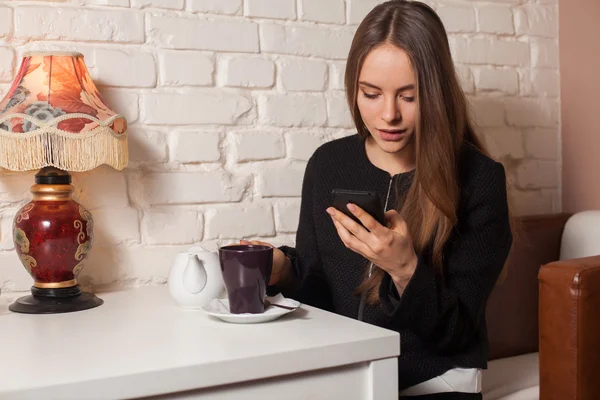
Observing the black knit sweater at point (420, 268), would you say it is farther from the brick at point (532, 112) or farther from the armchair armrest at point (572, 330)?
the brick at point (532, 112)

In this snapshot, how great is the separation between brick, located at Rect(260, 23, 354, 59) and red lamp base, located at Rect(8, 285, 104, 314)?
65 cm

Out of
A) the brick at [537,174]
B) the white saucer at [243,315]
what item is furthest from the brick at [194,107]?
the brick at [537,174]

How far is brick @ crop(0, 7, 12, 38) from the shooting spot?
1344mm

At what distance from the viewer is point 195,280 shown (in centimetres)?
122

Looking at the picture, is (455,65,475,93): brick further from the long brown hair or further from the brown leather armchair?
the long brown hair

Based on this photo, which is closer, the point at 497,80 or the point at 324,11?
the point at 324,11

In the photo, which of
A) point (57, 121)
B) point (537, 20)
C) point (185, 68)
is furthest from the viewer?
point (537, 20)

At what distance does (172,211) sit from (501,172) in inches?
25.6

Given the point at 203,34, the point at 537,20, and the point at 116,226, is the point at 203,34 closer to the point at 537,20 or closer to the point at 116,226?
the point at 116,226

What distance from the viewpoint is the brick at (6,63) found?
4.42 ft

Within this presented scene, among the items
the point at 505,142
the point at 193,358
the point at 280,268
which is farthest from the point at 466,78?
the point at 193,358

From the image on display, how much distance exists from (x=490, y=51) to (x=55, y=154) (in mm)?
1164

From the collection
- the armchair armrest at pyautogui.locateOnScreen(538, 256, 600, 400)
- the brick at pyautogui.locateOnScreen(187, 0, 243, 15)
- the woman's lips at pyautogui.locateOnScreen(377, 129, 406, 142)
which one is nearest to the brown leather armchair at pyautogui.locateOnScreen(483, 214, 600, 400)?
the armchair armrest at pyautogui.locateOnScreen(538, 256, 600, 400)

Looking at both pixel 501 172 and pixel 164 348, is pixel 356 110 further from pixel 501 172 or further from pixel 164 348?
pixel 164 348
